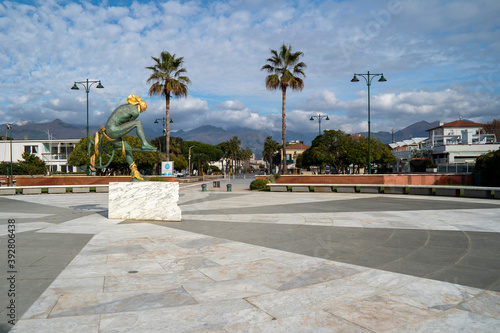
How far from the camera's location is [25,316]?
14.4 feet

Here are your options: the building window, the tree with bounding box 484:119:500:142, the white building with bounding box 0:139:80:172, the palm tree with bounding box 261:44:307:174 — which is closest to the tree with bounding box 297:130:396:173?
the palm tree with bounding box 261:44:307:174

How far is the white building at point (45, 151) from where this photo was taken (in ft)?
303

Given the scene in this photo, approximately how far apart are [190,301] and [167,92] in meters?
32.0

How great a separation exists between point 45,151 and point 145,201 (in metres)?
102

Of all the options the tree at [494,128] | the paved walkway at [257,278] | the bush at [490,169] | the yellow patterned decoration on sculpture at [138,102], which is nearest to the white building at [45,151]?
the yellow patterned decoration on sculpture at [138,102]

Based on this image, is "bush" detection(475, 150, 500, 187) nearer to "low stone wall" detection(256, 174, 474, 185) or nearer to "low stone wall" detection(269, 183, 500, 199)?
"low stone wall" detection(256, 174, 474, 185)

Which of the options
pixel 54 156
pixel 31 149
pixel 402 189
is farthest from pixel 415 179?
pixel 31 149

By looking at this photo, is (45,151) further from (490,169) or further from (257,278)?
(257,278)

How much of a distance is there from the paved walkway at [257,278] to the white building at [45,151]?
318 feet

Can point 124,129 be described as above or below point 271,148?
below

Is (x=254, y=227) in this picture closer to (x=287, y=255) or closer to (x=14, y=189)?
(x=287, y=255)

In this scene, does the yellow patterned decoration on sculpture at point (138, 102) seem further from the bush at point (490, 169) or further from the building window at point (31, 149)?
the building window at point (31, 149)

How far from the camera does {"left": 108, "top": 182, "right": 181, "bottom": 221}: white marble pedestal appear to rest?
1261cm

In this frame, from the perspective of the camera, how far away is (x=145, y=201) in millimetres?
12750
